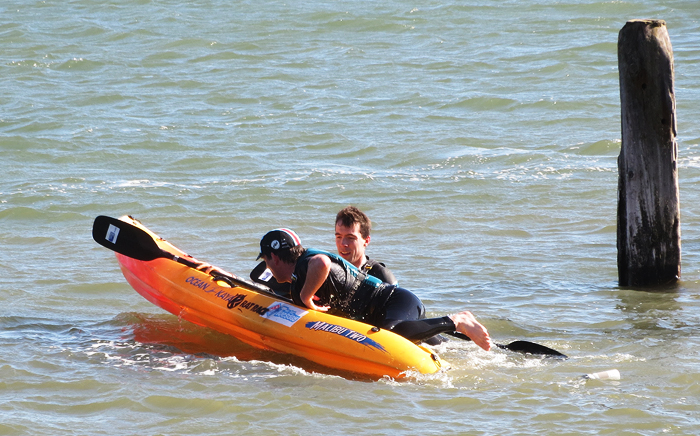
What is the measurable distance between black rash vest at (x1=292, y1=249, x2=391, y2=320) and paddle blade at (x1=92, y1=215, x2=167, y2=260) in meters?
1.67

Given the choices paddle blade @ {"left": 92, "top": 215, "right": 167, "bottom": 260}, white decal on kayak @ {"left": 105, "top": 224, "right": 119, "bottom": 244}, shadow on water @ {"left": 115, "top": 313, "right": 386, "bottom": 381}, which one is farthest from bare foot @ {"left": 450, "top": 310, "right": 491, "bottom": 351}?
white decal on kayak @ {"left": 105, "top": 224, "right": 119, "bottom": 244}

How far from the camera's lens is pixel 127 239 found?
6746 millimetres

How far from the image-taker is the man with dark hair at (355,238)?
5.52m

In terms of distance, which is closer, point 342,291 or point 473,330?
point 473,330

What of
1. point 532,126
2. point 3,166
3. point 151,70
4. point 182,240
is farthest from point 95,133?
point 532,126

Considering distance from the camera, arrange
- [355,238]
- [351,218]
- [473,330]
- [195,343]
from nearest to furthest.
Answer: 1. [473,330]
2. [351,218]
3. [355,238]
4. [195,343]

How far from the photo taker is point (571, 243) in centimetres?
869

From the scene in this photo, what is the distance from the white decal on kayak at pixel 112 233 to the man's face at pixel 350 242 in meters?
2.12

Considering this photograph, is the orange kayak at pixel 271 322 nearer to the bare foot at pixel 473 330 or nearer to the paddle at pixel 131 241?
the paddle at pixel 131 241

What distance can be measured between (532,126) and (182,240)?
7.23 meters

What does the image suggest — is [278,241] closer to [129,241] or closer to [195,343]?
[195,343]

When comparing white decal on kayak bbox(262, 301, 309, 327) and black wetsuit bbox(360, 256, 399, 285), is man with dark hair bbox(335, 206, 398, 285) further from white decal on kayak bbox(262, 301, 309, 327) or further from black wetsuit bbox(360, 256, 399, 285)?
white decal on kayak bbox(262, 301, 309, 327)

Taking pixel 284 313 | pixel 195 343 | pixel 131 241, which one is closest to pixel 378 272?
pixel 284 313

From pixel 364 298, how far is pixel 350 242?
388mm
